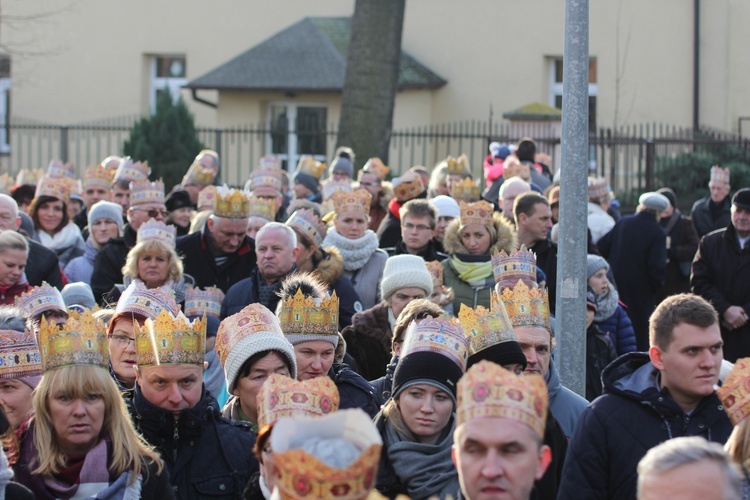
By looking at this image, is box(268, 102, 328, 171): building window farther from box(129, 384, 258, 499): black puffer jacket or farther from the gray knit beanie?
box(129, 384, 258, 499): black puffer jacket

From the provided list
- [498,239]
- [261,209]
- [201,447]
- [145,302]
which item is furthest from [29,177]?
[201,447]

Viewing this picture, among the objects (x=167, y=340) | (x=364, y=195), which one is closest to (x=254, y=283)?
(x=364, y=195)

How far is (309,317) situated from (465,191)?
6906 millimetres

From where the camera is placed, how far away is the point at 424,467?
5.37 metres

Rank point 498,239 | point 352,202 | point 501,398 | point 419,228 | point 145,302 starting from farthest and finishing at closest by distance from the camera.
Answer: point 352,202, point 419,228, point 498,239, point 145,302, point 501,398

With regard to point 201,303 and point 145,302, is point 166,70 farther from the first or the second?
point 145,302

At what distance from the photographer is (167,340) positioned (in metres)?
5.98

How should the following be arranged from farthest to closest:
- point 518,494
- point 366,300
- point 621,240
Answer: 1. point 621,240
2. point 366,300
3. point 518,494

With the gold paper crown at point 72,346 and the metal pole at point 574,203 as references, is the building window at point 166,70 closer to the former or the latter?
the metal pole at point 574,203

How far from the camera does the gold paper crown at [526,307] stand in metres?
6.70

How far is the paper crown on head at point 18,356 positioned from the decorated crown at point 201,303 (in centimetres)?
260

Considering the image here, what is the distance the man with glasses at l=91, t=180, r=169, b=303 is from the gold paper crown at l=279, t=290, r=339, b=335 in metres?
3.64

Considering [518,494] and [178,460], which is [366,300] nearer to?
[178,460]

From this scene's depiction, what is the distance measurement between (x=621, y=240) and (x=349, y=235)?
3.96 meters
